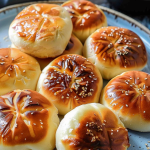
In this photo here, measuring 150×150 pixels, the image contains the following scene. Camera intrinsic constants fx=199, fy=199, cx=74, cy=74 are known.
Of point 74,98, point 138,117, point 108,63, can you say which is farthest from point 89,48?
point 138,117

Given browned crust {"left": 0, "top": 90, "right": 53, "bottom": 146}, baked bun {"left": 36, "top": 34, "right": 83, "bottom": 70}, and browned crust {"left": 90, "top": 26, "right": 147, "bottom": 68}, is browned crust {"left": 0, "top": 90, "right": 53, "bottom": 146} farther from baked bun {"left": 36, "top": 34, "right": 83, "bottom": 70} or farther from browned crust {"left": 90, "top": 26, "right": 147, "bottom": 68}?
browned crust {"left": 90, "top": 26, "right": 147, "bottom": 68}

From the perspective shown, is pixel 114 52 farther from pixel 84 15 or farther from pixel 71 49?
pixel 84 15

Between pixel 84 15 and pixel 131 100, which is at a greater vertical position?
pixel 84 15

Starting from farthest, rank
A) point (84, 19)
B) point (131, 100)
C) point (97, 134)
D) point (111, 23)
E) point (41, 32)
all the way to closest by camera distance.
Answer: point (111, 23) → point (84, 19) → point (41, 32) → point (131, 100) → point (97, 134)

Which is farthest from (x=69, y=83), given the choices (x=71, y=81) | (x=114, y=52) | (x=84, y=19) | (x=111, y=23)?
(x=111, y=23)

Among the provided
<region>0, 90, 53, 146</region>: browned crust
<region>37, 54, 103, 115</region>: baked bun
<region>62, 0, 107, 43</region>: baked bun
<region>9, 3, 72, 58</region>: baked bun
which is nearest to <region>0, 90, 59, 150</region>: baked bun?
<region>0, 90, 53, 146</region>: browned crust

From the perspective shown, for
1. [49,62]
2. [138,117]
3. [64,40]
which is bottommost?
[138,117]

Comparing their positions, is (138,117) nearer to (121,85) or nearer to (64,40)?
(121,85)
